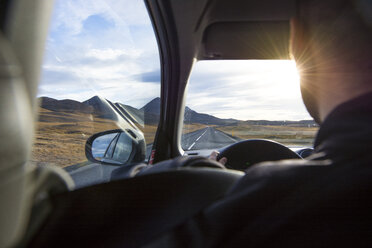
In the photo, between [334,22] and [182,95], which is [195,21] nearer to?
[182,95]

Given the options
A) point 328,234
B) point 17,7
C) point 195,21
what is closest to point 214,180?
point 328,234

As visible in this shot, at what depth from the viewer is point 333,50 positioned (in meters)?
1.26

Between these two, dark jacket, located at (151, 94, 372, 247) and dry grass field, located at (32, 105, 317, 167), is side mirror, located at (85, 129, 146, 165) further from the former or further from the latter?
dark jacket, located at (151, 94, 372, 247)

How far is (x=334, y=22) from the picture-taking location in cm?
125

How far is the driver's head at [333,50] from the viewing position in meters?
1.15

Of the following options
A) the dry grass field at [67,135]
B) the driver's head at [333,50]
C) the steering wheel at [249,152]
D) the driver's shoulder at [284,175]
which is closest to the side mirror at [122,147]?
the dry grass field at [67,135]

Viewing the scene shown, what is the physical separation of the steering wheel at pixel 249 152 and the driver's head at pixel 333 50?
5.77ft

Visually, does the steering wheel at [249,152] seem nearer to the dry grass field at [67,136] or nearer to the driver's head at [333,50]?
the dry grass field at [67,136]

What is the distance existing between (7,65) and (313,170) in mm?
1031

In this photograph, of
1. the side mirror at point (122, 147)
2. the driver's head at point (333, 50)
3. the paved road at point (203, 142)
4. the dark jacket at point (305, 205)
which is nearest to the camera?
the dark jacket at point (305, 205)

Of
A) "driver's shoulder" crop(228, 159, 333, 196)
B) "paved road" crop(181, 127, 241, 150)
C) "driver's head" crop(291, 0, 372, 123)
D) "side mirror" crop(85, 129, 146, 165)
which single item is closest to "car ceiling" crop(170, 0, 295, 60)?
"paved road" crop(181, 127, 241, 150)

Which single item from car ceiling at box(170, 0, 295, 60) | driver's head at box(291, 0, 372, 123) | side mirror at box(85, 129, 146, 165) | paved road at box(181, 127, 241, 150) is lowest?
paved road at box(181, 127, 241, 150)

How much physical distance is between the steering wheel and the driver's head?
1760 mm

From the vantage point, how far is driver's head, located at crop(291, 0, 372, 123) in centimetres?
115
